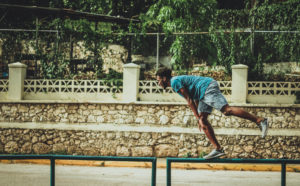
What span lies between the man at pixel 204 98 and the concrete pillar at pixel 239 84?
5365 mm

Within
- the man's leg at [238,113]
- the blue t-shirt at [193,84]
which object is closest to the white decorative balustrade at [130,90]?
the blue t-shirt at [193,84]

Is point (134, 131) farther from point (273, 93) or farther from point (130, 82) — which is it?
point (273, 93)

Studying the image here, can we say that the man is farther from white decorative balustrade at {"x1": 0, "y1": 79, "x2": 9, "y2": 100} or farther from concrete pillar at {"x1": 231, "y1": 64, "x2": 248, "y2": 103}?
white decorative balustrade at {"x1": 0, "y1": 79, "x2": 9, "y2": 100}

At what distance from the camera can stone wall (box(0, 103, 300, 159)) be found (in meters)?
8.94

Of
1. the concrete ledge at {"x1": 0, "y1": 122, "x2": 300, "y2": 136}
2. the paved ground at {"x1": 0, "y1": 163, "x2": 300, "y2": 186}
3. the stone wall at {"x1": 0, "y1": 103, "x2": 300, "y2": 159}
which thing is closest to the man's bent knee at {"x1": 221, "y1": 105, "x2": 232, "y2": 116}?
the paved ground at {"x1": 0, "y1": 163, "x2": 300, "y2": 186}

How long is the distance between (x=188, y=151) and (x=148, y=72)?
3146 millimetres

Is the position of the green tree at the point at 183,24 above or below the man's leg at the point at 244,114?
above

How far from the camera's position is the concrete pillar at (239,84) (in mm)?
8922

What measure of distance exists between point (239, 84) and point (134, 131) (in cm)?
369

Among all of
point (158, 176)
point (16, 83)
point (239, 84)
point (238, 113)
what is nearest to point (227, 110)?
point (238, 113)

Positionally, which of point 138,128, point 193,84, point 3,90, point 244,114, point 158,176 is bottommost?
point 158,176

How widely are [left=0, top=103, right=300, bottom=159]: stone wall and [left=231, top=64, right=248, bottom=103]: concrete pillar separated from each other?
0.43m

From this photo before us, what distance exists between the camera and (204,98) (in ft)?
12.2

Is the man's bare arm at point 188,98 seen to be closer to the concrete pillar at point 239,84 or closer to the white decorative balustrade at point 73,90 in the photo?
the concrete pillar at point 239,84
